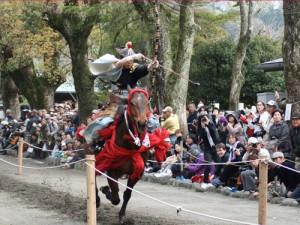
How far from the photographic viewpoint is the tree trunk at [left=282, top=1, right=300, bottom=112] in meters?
12.9

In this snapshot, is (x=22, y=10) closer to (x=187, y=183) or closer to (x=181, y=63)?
(x=181, y=63)

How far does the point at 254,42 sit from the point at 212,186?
15.5 metres

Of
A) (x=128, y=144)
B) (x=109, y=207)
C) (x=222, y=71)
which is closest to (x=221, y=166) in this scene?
(x=109, y=207)

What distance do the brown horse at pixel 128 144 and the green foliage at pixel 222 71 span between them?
1765 centimetres

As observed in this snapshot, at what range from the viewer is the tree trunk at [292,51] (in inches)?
508

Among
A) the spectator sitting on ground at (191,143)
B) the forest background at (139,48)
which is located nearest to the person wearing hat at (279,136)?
the spectator sitting on ground at (191,143)

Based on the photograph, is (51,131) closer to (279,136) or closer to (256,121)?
(256,121)

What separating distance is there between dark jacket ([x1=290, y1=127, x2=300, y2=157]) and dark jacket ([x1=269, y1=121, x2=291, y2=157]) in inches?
16.2

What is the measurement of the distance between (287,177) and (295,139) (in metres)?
0.99

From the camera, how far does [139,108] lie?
9.02m

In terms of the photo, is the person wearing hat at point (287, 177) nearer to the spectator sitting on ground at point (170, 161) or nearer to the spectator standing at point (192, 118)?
the spectator sitting on ground at point (170, 161)

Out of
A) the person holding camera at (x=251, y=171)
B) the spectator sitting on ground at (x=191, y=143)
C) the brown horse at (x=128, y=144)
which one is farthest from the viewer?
the spectator sitting on ground at (x=191, y=143)

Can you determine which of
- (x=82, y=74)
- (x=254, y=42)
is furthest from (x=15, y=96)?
(x=254, y=42)

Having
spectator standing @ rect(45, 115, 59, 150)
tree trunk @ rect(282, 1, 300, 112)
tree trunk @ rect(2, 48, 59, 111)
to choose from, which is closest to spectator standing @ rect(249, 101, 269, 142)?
tree trunk @ rect(282, 1, 300, 112)
